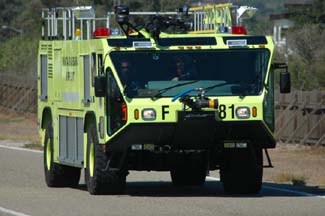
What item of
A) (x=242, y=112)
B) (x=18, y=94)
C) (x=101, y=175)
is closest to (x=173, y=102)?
(x=242, y=112)

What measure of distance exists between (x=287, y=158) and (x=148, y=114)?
13.2 m

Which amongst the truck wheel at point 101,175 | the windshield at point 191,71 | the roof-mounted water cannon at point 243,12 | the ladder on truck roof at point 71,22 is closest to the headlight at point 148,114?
the windshield at point 191,71

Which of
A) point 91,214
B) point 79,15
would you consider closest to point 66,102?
point 79,15

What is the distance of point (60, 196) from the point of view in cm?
1844

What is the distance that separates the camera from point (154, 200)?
1741 centimetres

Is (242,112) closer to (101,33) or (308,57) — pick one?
(101,33)

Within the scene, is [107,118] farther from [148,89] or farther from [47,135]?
[47,135]

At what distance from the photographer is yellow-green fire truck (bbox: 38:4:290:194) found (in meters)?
17.4

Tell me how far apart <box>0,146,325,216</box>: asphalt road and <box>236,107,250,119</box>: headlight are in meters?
1.23

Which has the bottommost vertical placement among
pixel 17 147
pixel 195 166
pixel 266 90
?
pixel 17 147

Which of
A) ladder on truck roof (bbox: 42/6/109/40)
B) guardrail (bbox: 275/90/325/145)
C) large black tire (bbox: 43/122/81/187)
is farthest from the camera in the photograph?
guardrail (bbox: 275/90/325/145)

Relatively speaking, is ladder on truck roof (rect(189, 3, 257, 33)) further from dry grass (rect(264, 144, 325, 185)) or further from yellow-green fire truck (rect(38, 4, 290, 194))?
dry grass (rect(264, 144, 325, 185))

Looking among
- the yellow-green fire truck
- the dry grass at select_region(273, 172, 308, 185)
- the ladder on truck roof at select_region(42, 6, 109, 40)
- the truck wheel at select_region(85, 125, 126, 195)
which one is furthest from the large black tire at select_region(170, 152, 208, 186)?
the ladder on truck roof at select_region(42, 6, 109, 40)

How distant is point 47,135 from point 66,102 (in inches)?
64.4
